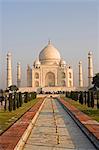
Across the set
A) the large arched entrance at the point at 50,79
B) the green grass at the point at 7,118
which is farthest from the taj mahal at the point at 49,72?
the green grass at the point at 7,118

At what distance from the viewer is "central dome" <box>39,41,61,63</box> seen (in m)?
59.7

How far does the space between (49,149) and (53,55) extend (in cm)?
5548

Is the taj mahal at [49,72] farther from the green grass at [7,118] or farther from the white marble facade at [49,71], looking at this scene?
the green grass at [7,118]

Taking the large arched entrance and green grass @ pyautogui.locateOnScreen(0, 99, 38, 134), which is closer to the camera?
green grass @ pyautogui.locateOnScreen(0, 99, 38, 134)

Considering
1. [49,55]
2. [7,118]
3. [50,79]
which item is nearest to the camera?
[7,118]

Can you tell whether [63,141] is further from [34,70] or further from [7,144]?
[34,70]

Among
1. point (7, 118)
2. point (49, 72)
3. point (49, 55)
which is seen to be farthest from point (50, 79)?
point (7, 118)

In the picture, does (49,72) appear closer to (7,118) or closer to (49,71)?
(49,71)

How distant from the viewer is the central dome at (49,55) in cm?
5966

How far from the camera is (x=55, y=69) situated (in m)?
59.9

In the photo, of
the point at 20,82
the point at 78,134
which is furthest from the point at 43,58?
the point at 78,134

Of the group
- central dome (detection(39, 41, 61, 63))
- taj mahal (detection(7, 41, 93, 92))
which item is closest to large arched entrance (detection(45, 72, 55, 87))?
taj mahal (detection(7, 41, 93, 92))

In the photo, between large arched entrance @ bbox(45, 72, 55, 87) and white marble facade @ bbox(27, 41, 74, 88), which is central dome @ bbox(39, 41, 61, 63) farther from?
large arched entrance @ bbox(45, 72, 55, 87)

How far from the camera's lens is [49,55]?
5944cm
